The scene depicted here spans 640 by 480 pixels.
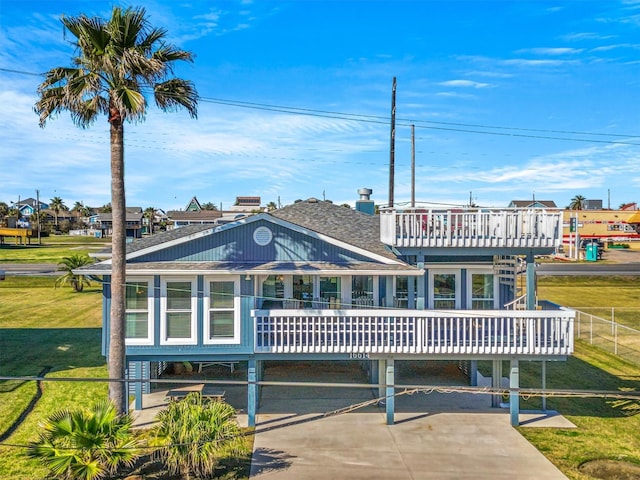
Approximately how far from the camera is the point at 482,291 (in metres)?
18.9

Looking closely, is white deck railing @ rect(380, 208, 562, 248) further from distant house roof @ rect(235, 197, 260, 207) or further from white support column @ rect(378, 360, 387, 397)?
distant house roof @ rect(235, 197, 260, 207)

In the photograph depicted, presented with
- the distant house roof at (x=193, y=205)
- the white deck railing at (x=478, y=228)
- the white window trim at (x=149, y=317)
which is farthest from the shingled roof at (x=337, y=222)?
the distant house roof at (x=193, y=205)

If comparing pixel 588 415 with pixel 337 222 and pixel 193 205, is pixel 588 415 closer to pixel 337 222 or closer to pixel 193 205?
pixel 337 222

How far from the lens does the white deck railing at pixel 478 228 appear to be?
15266 millimetres

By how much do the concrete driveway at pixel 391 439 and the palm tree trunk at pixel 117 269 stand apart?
4.02 meters

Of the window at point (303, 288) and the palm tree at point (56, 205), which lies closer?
the window at point (303, 288)

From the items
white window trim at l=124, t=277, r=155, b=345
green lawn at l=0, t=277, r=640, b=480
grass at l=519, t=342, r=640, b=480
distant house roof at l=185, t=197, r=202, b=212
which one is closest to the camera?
grass at l=519, t=342, r=640, b=480

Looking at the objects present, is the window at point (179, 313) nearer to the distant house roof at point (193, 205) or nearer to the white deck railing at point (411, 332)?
the white deck railing at point (411, 332)

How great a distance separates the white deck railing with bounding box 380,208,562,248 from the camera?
15266 mm

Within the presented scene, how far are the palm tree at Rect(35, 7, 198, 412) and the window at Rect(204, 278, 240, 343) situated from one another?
2.67 m

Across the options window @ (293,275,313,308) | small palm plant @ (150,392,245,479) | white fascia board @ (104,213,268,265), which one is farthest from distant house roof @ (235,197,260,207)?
small palm plant @ (150,392,245,479)

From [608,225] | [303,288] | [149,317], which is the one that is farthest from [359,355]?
[608,225]

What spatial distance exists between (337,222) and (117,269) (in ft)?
30.1

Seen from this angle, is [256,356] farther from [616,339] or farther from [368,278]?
[616,339]
